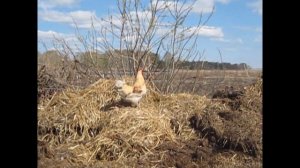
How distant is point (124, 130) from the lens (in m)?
5.21

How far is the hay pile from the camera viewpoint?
482 centimetres

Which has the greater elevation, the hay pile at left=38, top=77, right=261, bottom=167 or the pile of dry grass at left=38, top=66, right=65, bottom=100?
the pile of dry grass at left=38, top=66, right=65, bottom=100

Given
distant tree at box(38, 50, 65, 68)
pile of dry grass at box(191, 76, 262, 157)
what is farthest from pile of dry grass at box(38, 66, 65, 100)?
pile of dry grass at box(191, 76, 262, 157)

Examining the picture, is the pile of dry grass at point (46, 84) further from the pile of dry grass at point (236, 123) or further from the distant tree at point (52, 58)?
the pile of dry grass at point (236, 123)

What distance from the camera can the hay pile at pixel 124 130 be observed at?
4820 millimetres

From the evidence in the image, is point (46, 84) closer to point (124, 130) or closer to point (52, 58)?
point (52, 58)

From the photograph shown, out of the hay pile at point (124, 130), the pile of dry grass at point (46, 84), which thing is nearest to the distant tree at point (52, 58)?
the pile of dry grass at point (46, 84)

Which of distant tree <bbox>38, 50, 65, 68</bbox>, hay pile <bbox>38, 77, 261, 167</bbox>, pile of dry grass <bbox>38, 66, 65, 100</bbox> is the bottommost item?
hay pile <bbox>38, 77, 261, 167</bbox>

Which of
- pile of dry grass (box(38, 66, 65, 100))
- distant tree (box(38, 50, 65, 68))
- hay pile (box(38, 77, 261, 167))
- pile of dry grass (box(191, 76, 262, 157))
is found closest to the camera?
hay pile (box(38, 77, 261, 167))

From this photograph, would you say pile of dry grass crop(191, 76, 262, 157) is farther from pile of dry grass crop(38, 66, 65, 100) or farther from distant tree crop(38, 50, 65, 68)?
distant tree crop(38, 50, 65, 68)

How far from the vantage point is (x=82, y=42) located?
29.5ft

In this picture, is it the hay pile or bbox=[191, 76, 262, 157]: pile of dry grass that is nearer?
the hay pile
